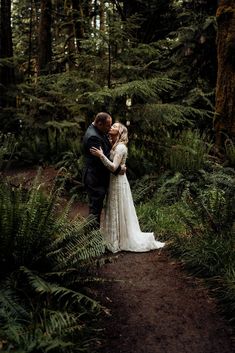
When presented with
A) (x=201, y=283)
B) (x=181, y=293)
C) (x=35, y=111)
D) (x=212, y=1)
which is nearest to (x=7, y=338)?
(x=181, y=293)

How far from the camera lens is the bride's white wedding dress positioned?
7191 mm

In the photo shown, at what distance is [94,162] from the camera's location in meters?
6.90

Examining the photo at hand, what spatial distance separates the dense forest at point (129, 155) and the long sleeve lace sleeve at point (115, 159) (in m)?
0.76

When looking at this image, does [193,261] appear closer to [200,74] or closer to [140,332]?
[140,332]

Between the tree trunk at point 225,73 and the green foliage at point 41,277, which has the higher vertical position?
the tree trunk at point 225,73

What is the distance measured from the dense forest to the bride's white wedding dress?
541 mm

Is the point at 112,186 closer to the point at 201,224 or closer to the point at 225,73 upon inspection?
the point at 201,224

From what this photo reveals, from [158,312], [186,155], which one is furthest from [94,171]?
[186,155]

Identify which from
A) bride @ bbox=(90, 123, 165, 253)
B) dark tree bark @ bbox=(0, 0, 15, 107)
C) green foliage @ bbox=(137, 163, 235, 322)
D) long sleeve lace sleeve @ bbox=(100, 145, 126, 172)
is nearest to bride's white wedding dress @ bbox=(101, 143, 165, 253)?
bride @ bbox=(90, 123, 165, 253)

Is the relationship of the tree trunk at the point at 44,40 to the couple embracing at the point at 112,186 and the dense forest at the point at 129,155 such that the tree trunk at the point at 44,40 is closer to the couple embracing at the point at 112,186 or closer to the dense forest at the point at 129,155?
the dense forest at the point at 129,155

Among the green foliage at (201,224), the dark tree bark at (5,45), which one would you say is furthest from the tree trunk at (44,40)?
the green foliage at (201,224)

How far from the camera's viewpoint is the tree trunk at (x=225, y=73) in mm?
10477

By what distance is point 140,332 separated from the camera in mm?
4523

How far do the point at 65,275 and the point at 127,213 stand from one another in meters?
2.44
